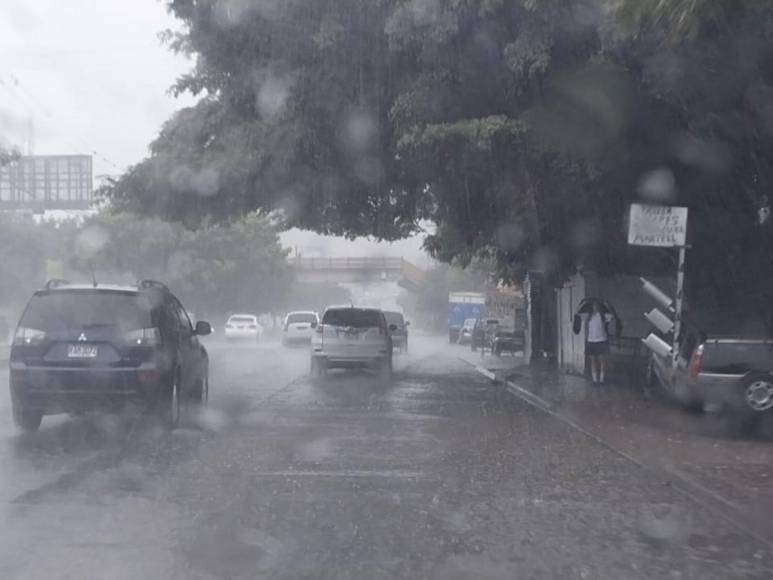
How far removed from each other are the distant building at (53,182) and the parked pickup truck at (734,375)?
45.2 meters

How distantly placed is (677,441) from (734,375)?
6.55 feet

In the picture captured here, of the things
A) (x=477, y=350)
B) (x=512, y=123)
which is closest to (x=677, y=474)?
(x=512, y=123)

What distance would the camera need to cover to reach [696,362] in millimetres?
15367

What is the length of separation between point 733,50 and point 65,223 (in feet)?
199

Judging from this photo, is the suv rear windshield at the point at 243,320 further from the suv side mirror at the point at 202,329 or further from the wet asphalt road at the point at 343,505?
the wet asphalt road at the point at 343,505

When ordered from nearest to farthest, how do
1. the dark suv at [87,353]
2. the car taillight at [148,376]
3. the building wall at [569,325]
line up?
the dark suv at [87,353]
the car taillight at [148,376]
the building wall at [569,325]

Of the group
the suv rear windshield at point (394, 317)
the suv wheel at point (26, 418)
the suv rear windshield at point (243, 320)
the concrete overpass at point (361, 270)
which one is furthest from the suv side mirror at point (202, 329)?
the concrete overpass at point (361, 270)

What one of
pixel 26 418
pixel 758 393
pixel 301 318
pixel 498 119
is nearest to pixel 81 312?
pixel 26 418

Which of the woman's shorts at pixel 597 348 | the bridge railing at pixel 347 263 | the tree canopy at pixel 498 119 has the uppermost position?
the bridge railing at pixel 347 263

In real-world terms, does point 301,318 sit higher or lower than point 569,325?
higher

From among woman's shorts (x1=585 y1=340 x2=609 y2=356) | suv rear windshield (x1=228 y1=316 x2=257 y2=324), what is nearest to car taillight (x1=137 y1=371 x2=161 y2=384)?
woman's shorts (x1=585 y1=340 x2=609 y2=356)

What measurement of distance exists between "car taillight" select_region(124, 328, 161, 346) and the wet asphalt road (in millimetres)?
1176

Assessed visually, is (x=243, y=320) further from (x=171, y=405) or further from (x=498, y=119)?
(x=171, y=405)

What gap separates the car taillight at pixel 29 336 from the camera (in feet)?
44.4
